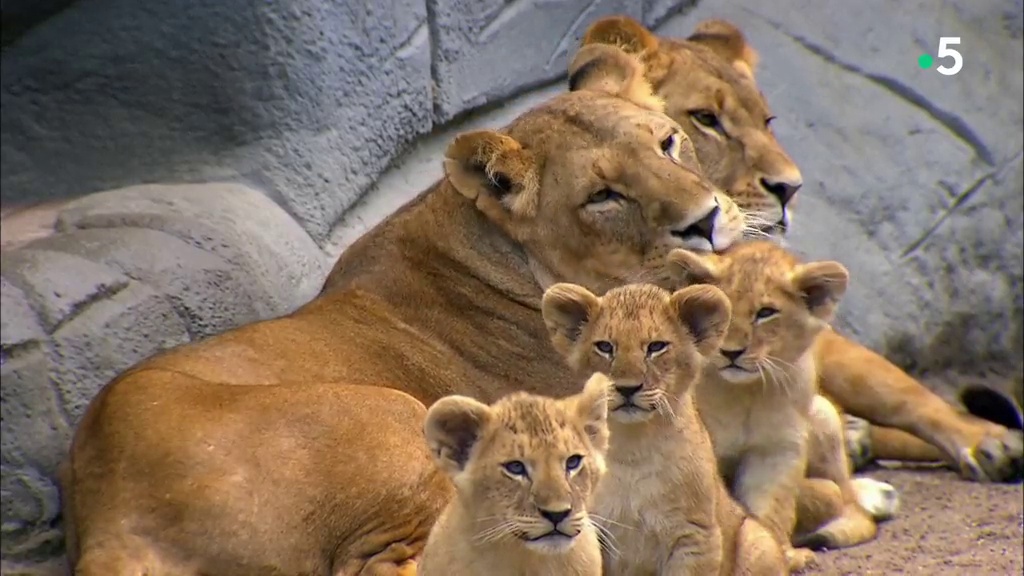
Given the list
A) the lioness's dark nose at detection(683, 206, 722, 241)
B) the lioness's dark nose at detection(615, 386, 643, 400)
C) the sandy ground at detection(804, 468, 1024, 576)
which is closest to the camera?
the lioness's dark nose at detection(615, 386, 643, 400)

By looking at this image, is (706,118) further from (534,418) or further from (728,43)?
(534,418)

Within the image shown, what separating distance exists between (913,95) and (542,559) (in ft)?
15.4

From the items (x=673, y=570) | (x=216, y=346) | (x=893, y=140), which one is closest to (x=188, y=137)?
(x=216, y=346)

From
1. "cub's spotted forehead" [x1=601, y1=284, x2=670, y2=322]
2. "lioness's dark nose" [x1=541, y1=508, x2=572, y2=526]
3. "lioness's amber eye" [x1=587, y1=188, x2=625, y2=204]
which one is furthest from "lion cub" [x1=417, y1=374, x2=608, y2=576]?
"lioness's amber eye" [x1=587, y1=188, x2=625, y2=204]

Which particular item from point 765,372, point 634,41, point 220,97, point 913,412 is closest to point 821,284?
point 765,372

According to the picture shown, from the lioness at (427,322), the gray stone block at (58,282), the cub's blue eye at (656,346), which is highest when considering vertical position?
the cub's blue eye at (656,346)

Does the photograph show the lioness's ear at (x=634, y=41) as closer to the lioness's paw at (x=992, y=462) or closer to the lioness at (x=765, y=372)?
the lioness at (x=765, y=372)

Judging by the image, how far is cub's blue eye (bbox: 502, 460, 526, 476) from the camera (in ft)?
10.5

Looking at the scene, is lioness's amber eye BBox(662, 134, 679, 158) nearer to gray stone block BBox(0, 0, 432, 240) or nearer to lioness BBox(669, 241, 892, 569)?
lioness BBox(669, 241, 892, 569)

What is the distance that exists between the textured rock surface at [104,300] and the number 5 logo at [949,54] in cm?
351

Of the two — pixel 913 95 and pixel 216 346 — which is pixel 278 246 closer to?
pixel 216 346

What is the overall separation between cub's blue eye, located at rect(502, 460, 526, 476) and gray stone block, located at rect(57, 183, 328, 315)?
2.27 meters

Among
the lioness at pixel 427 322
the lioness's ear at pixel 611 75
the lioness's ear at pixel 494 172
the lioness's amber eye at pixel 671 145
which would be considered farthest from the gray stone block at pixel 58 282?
the lioness's amber eye at pixel 671 145

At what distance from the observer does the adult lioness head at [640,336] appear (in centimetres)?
360
